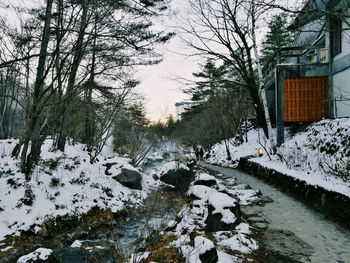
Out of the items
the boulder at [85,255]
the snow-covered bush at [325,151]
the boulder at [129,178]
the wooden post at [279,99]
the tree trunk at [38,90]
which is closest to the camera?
Answer: the boulder at [85,255]

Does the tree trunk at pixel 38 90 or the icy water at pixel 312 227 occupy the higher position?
the tree trunk at pixel 38 90

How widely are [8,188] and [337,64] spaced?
1346 cm

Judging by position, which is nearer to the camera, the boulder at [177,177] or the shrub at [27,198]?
the shrub at [27,198]

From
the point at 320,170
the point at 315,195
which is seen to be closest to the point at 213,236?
the point at 315,195

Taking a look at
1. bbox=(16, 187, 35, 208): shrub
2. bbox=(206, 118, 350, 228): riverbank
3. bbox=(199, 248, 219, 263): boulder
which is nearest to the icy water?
bbox=(206, 118, 350, 228): riverbank

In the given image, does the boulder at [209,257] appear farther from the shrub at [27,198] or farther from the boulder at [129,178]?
the boulder at [129,178]

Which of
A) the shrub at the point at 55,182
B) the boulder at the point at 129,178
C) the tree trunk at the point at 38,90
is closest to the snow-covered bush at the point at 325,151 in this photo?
the boulder at the point at 129,178

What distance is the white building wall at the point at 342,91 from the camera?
9352 millimetres

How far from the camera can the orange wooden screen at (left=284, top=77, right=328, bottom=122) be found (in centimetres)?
1082

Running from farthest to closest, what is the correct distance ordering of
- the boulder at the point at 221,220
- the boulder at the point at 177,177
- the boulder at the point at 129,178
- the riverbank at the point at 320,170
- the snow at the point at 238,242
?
the boulder at the point at 177,177
the boulder at the point at 129,178
the riverbank at the point at 320,170
the boulder at the point at 221,220
the snow at the point at 238,242

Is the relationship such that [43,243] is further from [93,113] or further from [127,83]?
[127,83]

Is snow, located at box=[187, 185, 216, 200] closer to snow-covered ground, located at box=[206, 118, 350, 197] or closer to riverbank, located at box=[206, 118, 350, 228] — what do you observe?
riverbank, located at box=[206, 118, 350, 228]

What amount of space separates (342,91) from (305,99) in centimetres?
151

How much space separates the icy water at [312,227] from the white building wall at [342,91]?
5321 mm
